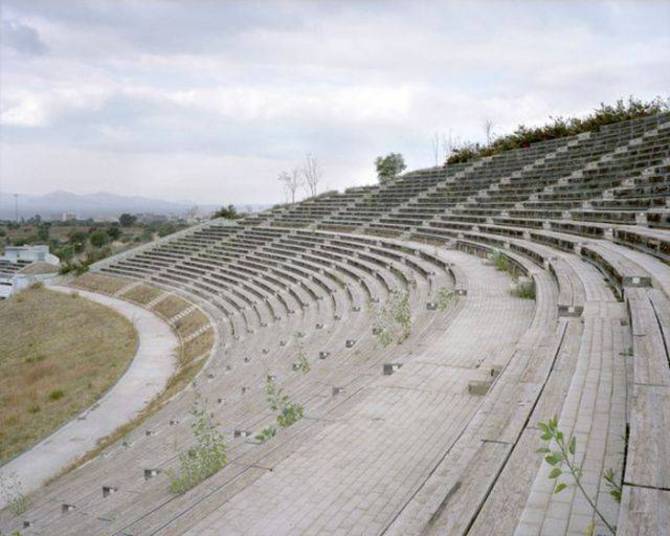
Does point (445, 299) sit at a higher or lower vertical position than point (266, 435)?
higher

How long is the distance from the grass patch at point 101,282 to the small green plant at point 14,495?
22.7 metres

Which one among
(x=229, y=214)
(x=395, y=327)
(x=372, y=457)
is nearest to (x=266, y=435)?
(x=372, y=457)

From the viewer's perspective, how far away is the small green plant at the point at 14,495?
8959 millimetres

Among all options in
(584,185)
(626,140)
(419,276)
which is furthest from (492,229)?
(626,140)

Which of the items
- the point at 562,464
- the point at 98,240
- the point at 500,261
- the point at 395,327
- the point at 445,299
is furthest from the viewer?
the point at 98,240

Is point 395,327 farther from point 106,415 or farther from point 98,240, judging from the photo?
point 98,240

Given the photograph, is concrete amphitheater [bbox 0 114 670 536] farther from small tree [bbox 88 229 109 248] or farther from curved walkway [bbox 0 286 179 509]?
small tree [bbox 88 229 109 248]

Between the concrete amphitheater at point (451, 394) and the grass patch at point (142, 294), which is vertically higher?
the concrete amphitheater at point (451, 394)

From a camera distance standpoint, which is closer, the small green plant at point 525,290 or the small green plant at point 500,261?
the small green plant at point 525,290

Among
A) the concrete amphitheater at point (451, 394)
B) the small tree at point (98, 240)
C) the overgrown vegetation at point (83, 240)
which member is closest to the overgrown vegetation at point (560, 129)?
the concrete amphitheater at point (451, 394)

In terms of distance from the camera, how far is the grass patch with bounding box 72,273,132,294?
3372cm

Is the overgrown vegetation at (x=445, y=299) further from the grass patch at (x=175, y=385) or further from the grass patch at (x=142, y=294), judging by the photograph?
the grass patch at (x=142, y=294)

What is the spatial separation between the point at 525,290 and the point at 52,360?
17.6 m

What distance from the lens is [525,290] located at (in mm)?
10836
